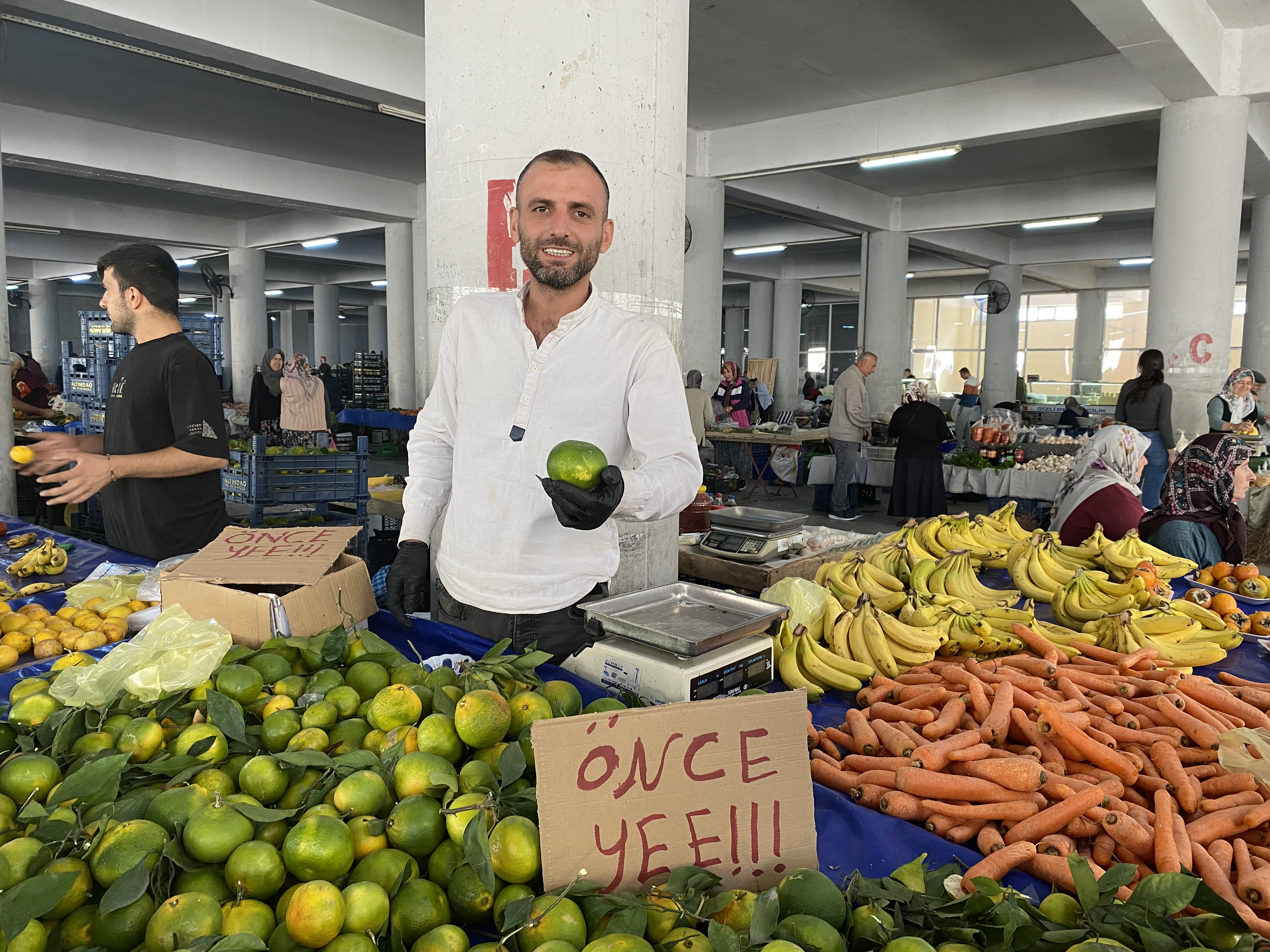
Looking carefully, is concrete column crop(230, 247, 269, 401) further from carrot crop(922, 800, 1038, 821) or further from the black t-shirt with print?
carrot crop(922, 800, 1038, 821)

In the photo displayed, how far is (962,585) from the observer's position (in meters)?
3.46

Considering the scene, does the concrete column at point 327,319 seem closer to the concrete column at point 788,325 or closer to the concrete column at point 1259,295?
the concrete column at point 788,325

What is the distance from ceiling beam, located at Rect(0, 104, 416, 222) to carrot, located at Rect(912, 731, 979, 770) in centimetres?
1320

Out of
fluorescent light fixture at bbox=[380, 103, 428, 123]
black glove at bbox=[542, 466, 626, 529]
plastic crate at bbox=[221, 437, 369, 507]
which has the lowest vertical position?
plastic crate at bbox=[221, 437, 369, 507]

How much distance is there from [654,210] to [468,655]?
5.33 feet

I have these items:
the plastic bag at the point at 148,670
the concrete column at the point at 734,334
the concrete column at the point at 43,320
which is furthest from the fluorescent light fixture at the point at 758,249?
the concrete column at the point at 43,320

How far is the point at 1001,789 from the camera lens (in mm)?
1836

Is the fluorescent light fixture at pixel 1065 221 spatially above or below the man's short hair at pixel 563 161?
above

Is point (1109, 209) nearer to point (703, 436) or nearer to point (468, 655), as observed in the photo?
point (703, 436)

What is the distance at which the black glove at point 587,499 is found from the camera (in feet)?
5.95

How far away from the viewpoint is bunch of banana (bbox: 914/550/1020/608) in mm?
3416

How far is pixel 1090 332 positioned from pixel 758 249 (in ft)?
44.8

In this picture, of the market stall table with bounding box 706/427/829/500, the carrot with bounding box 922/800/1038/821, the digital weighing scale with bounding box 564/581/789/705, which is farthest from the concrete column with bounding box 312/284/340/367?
the carrot with bounding box 922/800/1038/821

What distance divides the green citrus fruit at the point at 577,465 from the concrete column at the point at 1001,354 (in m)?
20.4
